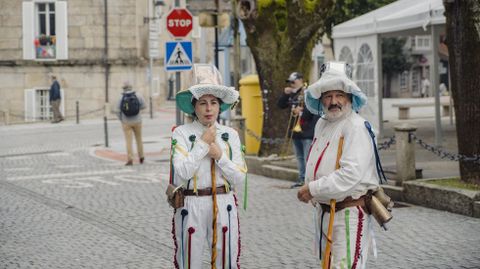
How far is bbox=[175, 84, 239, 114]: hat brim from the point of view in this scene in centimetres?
574

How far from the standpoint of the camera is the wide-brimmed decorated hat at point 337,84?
5453 millimetres

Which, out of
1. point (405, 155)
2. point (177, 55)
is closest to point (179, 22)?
point (177, 55)

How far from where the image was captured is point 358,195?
17.8 ft

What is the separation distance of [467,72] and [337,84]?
20.6 ft

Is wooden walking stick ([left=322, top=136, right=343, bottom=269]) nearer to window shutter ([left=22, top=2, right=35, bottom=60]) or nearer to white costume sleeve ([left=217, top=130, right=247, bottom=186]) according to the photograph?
white costume sleeve ([left=217, top=130, right=247, bottom=186])

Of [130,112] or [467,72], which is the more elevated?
[467,72]

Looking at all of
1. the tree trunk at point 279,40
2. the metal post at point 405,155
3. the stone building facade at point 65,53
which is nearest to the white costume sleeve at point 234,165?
the metal post at point 405,155

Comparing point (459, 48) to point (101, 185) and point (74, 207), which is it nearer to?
point (74, 207)

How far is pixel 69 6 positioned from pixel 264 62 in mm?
21530

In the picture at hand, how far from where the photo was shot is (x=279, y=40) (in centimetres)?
1673

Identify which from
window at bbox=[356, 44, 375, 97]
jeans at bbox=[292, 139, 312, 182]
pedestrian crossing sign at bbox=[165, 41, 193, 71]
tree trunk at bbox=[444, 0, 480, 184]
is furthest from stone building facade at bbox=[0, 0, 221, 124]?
tree trunk at bbox=[444, 0, 480, 184]

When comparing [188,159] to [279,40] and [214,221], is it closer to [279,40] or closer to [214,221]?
[214,221]

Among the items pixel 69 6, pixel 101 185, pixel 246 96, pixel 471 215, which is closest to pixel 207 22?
pixel 246 96

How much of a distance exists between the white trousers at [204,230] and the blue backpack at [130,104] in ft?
41.8
